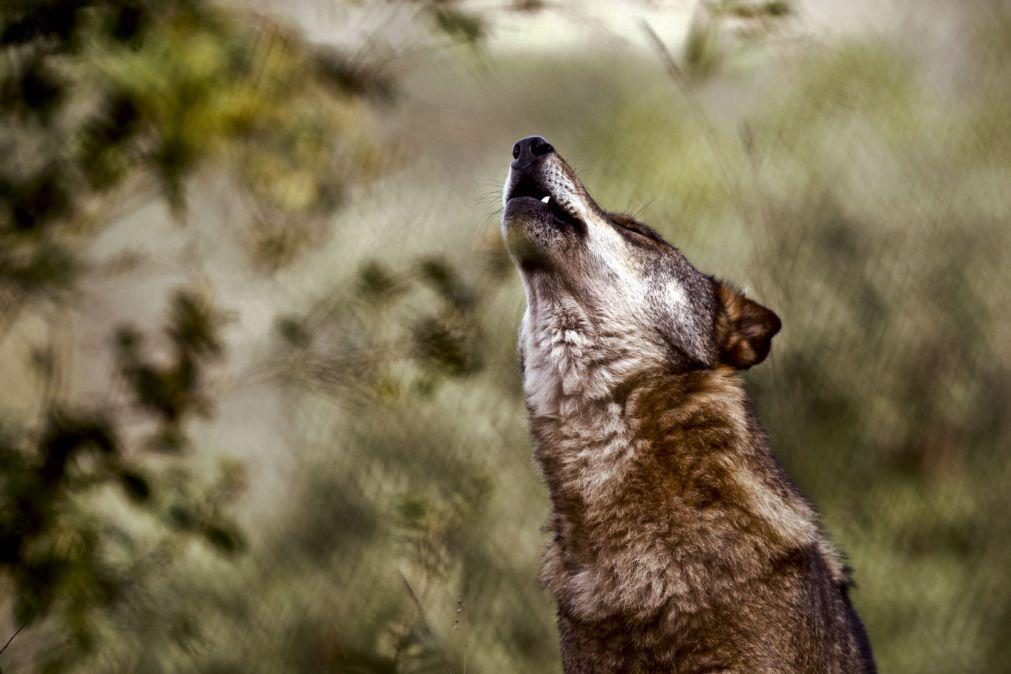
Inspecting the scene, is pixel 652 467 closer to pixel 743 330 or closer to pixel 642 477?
pixel 642 477

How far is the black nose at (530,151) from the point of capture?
3102mm

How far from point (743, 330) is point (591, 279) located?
543 mm

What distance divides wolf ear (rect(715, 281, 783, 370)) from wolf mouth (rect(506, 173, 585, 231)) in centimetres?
57

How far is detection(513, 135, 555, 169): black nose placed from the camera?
310cm

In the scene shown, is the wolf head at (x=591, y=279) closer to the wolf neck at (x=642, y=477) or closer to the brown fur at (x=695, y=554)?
the wolf neck at (x=642, y=477)

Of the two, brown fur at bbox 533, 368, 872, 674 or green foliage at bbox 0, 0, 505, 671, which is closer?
green foliage at bbox 0, 0, 505, 671

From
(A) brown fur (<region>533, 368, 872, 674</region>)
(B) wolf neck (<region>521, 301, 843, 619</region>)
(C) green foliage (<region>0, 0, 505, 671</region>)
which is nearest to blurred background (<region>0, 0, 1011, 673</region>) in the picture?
(C) green foliage (<region>0, 0, 505, 671</region>)

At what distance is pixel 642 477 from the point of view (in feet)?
9.57

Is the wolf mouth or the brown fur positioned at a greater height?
the wolf mouth

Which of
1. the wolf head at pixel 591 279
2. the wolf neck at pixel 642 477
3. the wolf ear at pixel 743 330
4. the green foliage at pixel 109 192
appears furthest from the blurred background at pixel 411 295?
the wolf ear at pixel 743 330

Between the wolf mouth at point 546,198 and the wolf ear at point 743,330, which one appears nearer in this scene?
the wolf mouth at point 546,198

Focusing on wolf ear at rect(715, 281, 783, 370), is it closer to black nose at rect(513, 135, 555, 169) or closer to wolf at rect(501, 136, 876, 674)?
wolf at rect(501, 136, 876, 674)

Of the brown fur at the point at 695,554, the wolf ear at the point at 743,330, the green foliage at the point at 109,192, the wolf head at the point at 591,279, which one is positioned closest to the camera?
the green foliage at the point at 109,192

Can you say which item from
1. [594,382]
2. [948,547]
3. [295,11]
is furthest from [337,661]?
[948,547]
